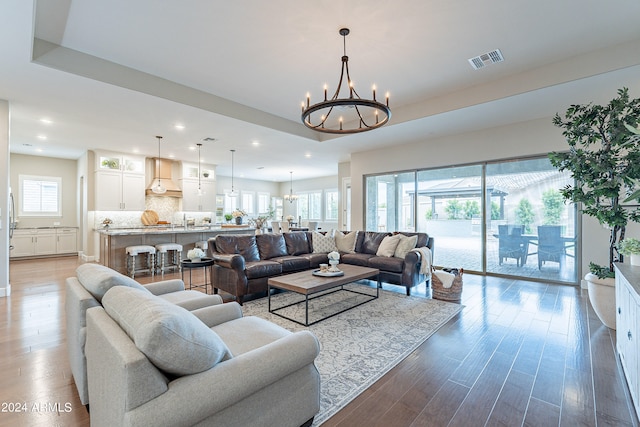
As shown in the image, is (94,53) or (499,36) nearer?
(499,36)

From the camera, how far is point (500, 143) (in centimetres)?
570

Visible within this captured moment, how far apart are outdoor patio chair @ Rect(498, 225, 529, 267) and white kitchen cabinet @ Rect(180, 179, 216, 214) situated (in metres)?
8.31

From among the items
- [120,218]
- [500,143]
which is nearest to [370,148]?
[500,143]

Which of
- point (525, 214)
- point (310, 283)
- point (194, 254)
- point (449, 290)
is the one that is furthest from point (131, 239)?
point (525, 214)

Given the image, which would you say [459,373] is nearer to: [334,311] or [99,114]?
[334,311]

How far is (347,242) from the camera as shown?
5.78 m

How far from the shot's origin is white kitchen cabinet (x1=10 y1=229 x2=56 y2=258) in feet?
25.4

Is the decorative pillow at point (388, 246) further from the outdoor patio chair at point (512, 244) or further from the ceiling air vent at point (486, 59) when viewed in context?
the ceiling air vent at point (486, 59)

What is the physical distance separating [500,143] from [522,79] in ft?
5.83

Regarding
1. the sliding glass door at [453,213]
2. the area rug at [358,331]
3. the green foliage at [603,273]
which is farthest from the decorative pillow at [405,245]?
the green foliage at [603,273]

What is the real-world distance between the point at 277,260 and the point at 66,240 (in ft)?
25.7

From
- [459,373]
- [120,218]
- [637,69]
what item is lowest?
[459,373]

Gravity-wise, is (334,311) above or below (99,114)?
below

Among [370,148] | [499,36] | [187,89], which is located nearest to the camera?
[499,36]
